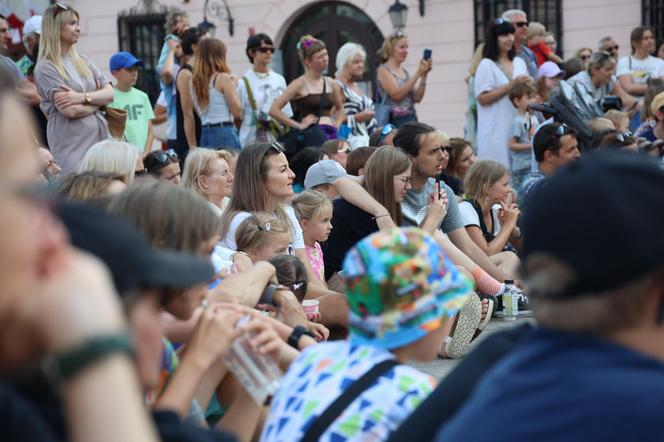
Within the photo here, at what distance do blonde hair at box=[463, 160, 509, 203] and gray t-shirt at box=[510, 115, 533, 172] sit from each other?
2.45 m

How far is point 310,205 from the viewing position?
5.78m

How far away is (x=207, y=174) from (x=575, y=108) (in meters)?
4.57

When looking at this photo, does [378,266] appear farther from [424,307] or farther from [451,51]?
[451,51]

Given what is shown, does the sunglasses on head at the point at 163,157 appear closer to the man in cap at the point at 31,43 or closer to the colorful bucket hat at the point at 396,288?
the man in cap at the point at 31,43

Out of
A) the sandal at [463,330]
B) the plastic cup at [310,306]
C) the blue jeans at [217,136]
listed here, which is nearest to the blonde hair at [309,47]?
the blue jeans at [217,136]

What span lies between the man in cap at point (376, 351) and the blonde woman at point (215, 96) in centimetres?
608

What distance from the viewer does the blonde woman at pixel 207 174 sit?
574 centimetres

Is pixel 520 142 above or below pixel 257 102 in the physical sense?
below

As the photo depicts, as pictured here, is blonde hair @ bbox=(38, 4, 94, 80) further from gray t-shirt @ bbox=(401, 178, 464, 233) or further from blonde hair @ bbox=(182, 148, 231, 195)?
gray t-shirt @ bbox=(401, 178, 464, 233)

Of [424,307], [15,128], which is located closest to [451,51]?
[424,307]

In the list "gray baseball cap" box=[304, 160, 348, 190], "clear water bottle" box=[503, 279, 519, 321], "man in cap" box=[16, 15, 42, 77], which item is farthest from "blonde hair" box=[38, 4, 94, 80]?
"clear water bottle" box=[503, 279, 519, 321]

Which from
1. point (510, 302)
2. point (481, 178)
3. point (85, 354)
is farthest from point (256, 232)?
point (85, 354)

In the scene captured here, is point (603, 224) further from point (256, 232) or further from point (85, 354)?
point (256, 232)

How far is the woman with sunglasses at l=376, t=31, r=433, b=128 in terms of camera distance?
10039mm
